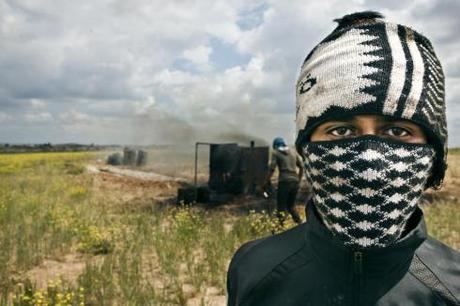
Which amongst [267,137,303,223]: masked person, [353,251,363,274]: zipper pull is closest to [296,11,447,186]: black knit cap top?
[353,251,363,274]: zipper pull

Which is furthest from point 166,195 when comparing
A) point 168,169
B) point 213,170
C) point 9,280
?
point 168,169

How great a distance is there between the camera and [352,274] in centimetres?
143

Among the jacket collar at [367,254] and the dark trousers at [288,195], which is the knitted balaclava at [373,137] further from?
the dark trousers at [288,195]

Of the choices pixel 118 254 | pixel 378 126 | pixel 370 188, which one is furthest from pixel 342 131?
pixel 118 254

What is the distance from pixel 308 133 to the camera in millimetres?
1579

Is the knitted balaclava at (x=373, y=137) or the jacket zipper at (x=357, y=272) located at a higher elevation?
the knitted balaclava at (x=373, y=137)

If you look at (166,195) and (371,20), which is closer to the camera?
(371,20)

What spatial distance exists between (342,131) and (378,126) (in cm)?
11

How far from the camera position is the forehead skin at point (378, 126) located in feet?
4.78

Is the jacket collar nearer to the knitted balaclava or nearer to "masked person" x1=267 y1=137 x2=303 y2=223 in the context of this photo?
the knitted balaclava

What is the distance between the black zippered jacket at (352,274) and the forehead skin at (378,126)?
0.80 ft

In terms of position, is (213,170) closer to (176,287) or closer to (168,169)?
(176,287)

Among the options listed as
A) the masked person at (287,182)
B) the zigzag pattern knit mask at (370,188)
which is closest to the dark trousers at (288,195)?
the masked person at (287,182)

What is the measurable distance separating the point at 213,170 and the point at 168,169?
1554cm
